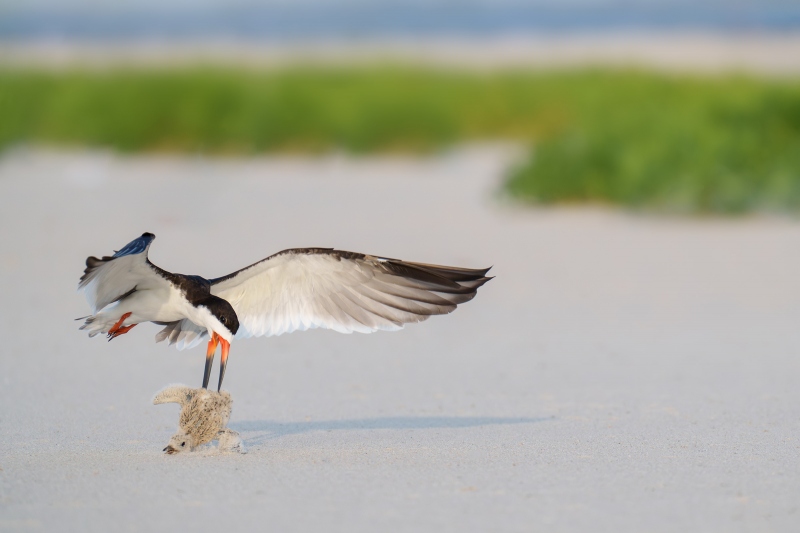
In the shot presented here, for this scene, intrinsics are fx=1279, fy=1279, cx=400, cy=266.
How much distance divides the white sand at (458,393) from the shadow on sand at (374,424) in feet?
0.08

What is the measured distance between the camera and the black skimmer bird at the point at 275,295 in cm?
531

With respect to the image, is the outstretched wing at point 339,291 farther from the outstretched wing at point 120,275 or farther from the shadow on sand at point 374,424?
the shadow on sand at point 374,424

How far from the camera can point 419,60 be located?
143ft

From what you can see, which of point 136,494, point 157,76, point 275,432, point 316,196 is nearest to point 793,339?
point 275,432

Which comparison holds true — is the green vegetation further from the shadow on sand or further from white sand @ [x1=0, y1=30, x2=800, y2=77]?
white sand @ [x1=0, y1=30, x2=800, y2=77]

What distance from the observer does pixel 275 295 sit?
5.66m

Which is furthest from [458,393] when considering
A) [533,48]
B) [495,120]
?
[533,48]

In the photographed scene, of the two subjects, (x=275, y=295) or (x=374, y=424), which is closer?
(x=275, y=295)

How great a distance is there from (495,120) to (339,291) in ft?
82.9

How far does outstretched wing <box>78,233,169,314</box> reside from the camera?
196 inches

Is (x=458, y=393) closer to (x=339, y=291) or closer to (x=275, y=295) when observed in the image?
(x=339, y=291)

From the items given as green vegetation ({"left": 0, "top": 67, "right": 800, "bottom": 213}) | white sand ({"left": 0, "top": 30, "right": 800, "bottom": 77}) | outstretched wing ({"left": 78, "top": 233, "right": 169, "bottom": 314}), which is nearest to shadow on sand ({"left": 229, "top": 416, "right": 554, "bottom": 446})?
outstretched wing ({"left": 78, "top": 233, "right": 169, "bottom": 314})

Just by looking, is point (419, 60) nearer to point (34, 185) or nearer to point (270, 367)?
point (34, 185)

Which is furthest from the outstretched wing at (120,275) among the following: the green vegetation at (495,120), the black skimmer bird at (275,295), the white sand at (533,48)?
the white sand at (533,48)
